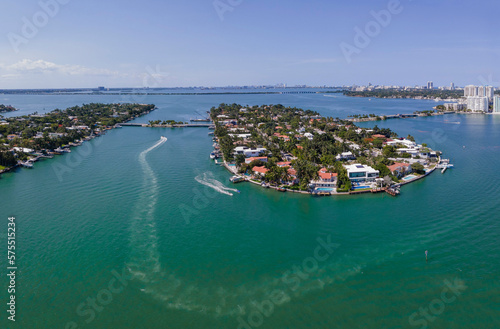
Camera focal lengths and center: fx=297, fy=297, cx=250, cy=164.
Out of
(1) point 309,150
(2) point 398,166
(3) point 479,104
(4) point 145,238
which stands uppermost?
(3) point 479,104

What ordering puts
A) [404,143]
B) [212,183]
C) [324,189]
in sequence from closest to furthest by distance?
[324,189], [212,183], [404,143]

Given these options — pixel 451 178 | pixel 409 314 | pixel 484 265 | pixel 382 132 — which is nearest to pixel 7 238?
pixel 409 314

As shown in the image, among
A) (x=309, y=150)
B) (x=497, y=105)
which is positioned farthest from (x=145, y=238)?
(x=497, y=105)

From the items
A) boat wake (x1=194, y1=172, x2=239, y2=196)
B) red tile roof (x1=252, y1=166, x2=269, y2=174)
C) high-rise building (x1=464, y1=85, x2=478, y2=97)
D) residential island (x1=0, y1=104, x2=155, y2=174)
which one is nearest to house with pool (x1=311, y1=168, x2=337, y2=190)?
red tile roof (x1=252, y1=166, x2=269, y2=174)

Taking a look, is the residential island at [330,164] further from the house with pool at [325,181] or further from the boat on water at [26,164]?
the boat on water at [26,164]

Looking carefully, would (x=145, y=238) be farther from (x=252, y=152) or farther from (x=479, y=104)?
(x=479, y=104)

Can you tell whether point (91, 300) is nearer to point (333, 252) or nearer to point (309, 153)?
point (333, 252)

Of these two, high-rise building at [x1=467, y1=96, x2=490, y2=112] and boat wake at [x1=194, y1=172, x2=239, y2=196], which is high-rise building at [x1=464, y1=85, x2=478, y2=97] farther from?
boat wake at [x1=194, y1=172, x2=239, y2=196]
